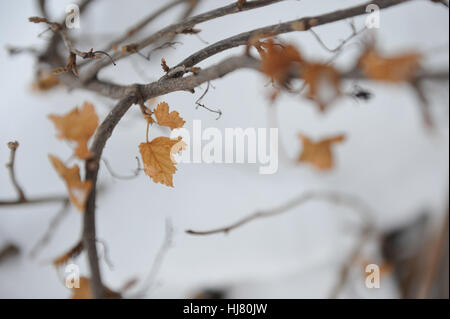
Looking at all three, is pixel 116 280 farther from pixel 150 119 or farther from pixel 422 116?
pixel 422 116

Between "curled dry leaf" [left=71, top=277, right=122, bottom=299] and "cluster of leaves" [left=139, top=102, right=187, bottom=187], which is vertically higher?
"cluster of leaves" [left=139, top=102, right=187, bottom=187]

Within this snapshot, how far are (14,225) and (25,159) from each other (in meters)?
0.09

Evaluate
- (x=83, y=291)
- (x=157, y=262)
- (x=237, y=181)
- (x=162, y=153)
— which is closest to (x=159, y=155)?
(x=162, y=153)

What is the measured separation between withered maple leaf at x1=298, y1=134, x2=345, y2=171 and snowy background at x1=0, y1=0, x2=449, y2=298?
4cm

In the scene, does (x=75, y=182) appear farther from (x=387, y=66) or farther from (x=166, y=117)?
(x=387, y=66)

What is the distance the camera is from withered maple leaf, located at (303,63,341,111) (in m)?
0.19

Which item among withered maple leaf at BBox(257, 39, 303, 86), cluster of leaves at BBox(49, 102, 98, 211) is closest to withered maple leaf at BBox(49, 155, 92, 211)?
cluster of leaves at BBox(49, 102, 98, 211)

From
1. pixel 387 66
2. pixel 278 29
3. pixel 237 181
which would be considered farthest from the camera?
pixel 237 181

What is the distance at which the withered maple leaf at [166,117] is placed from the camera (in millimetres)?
187

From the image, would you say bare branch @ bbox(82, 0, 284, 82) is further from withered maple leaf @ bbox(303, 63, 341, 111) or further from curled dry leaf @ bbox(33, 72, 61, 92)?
curled dry leaf @ bbox(33, 72, 61, 92)

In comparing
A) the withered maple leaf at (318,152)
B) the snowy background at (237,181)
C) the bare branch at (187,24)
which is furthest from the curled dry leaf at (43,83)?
the withered maple leaf at (318,152)

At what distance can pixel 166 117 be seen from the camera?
19 cm

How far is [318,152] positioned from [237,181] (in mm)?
123
